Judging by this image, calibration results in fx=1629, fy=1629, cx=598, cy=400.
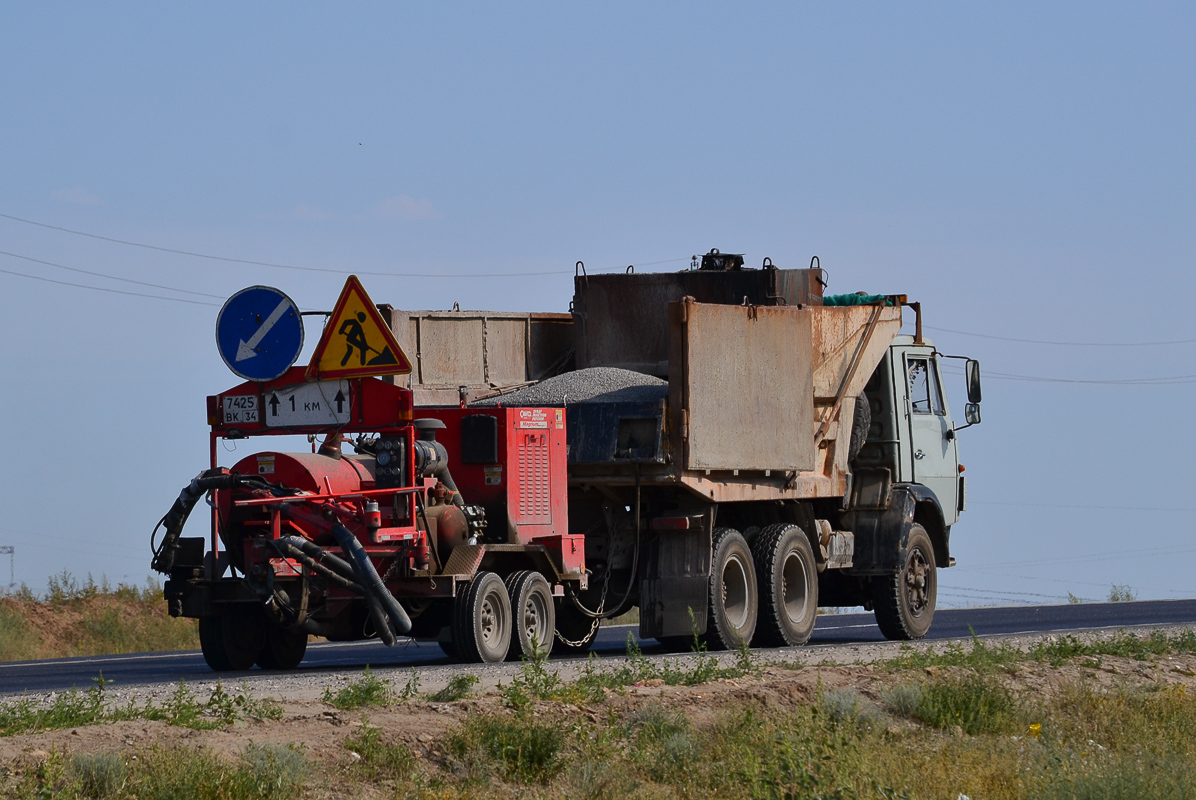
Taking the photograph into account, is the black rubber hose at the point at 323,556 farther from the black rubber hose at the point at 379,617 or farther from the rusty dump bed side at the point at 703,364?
the rusty dump bed side at the point at 703,364

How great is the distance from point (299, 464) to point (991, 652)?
5.97 metres

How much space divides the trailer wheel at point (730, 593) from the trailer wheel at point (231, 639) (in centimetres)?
421

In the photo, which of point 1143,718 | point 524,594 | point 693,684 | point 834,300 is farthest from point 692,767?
point 834,300

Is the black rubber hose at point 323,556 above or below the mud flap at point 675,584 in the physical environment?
above

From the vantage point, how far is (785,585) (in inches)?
677

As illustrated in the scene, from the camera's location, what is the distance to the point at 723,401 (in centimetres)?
1576

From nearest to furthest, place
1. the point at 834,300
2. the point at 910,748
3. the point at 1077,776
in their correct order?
the point at 1077,776
the point at 910,748
the point at 834,300

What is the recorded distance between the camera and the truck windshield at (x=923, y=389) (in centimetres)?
1908

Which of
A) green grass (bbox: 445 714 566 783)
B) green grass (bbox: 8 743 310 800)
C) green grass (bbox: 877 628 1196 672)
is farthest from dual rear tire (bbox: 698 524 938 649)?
green grass (bbox: 8 743 310 800)

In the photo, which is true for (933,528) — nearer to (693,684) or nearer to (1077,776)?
(693,684)

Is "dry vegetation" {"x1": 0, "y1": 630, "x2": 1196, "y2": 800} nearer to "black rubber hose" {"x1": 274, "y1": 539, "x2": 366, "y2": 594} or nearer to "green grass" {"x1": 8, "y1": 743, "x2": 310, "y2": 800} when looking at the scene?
"green grass" {"x1": 8, "y1": 743, "x2": 310, "y2": 800}

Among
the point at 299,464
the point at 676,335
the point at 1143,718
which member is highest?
the point at 676,335

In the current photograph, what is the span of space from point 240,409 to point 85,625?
36.1 ft

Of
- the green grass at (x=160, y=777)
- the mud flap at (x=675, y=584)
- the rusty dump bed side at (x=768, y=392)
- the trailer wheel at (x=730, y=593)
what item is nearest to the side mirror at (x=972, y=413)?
the rusty dump bed side at (x=768, y=392)
